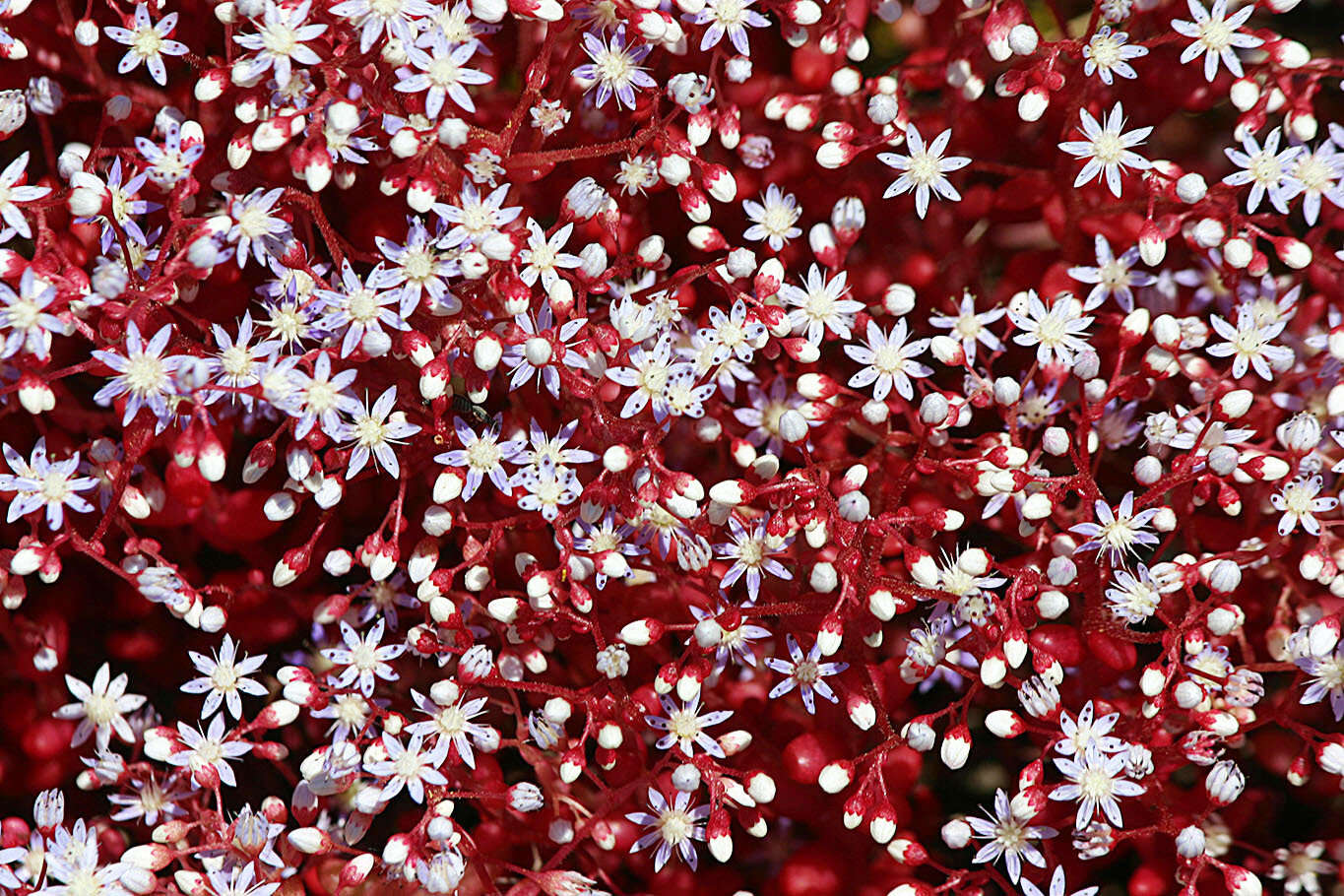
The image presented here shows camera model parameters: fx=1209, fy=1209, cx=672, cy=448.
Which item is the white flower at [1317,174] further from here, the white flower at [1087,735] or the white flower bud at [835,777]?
the white flower bud at [835,777]

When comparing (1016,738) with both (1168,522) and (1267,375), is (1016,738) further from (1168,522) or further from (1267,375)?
(1267,375)

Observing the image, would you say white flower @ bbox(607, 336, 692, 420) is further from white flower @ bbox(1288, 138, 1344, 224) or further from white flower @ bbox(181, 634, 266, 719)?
white flower @ bbox(1288, 138, 1344, 224)

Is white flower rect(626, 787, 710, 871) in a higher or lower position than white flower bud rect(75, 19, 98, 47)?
lower

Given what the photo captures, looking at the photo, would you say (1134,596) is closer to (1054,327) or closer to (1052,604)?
(1052,604)

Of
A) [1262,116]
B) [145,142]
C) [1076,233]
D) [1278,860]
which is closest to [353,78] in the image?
[145,142]

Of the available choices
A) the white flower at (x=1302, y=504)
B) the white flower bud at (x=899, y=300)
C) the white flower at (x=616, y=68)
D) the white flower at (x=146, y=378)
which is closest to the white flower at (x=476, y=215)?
the white flower at (x=616, y=68)

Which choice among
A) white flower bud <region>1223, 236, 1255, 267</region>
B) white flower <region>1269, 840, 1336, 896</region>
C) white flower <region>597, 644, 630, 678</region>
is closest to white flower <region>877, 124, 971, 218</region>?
white flower bud <region>1223, 236, 1255, 267</region>
